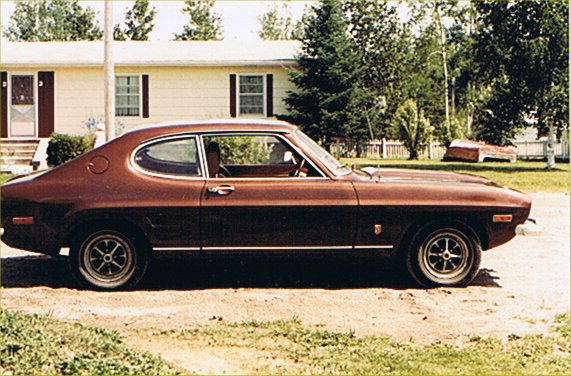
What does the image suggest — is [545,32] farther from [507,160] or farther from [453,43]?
[453,43]

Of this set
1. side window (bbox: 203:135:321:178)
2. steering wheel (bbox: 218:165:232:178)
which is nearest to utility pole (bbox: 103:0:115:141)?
side window (bbox: 203:135:321:178)

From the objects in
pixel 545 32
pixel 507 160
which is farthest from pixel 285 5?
pixel 545 32

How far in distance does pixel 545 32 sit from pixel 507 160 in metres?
7.57

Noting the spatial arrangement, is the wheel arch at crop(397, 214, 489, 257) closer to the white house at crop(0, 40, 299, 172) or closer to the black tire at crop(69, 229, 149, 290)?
the black tire at crop(69, 229, 149, 290)

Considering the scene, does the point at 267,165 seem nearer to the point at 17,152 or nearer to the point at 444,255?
the point at 444,255

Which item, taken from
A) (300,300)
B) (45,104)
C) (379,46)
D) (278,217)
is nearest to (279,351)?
(300,300)

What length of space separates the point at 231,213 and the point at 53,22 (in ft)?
182

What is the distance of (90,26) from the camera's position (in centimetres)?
5131

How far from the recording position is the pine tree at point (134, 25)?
5056cm

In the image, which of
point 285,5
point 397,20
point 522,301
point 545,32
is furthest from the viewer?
point 285,5

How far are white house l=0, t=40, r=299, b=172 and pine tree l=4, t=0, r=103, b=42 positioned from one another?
2576 cm

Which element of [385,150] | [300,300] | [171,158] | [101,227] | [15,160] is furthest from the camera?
[385,150]

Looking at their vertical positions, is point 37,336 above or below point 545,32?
below

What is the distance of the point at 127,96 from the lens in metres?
26.0
